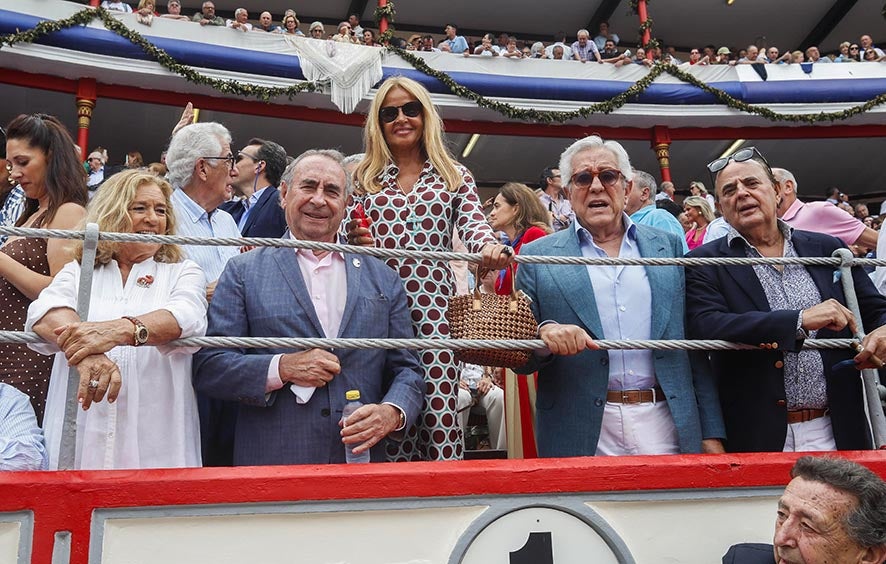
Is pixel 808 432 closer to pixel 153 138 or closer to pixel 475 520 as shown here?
pixel 475 520

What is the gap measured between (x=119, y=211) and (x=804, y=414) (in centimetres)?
209

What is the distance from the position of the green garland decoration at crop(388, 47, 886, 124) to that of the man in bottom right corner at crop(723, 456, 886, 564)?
34.4 feet

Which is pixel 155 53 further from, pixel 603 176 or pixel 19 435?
pixel 19 435

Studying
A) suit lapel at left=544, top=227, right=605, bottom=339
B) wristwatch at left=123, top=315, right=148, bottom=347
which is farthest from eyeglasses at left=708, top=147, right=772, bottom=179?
wristwatch at left=123, top=315, right=148, bottom=347

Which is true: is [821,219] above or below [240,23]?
below

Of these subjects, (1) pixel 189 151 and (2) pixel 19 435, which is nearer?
(2) pixel 19 435

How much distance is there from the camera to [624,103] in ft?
40.8

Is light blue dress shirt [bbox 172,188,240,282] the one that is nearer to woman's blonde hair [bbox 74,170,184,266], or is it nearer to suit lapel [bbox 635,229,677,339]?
woman's blonde hair [bbox 74,170,184,266]

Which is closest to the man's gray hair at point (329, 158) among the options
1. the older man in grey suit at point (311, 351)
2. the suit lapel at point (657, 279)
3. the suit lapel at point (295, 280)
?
the older man in grey suit at point (311, 351)

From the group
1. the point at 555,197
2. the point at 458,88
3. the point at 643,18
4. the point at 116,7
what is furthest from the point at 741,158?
the point at 643,18

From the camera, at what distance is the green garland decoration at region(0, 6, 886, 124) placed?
9805mm

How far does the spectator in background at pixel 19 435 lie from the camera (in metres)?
1.83

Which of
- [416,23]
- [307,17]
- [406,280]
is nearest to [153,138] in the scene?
[307,17]

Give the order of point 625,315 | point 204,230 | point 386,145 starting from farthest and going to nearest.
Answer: point 204,230 < point 386,145 < point 625,315
